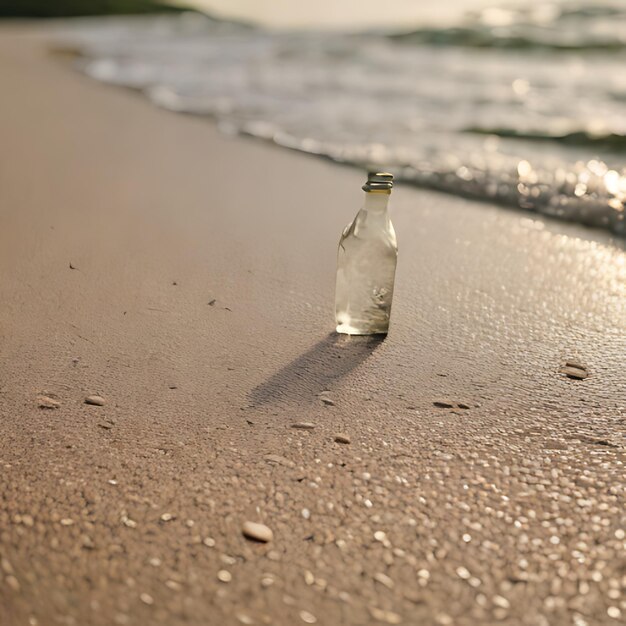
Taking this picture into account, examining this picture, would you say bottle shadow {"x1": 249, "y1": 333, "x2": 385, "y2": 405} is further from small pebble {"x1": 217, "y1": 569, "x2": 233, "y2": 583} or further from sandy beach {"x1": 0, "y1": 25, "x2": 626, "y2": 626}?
small pebble {"x1": 217, "y1": 569, "x2": 233, "y2": 583}

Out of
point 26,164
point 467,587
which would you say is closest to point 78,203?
point 26,164

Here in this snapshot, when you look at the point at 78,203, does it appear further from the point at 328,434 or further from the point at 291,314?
the point at 328,434

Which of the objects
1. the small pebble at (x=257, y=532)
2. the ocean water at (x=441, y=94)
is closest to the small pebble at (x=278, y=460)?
the small pebble at (x=257, y=532)

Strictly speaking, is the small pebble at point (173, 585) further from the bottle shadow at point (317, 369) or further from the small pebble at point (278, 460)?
the bottle shadow at point (317, 369)

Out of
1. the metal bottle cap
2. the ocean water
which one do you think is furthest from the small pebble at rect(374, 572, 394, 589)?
the ocean water

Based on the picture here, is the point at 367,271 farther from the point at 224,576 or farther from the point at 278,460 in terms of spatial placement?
the point at 224,576

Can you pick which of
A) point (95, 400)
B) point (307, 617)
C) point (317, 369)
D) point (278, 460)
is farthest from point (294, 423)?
point (307, 617)

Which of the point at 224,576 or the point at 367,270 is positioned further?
the point at 367,270

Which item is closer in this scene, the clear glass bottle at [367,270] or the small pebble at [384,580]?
the small pebble at [384,580]
